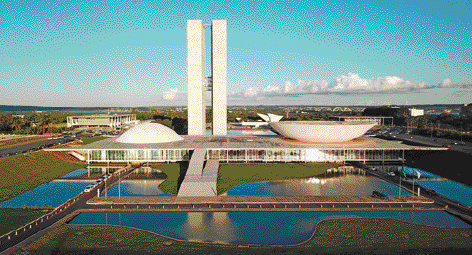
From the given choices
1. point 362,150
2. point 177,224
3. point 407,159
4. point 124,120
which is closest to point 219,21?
point 362,150

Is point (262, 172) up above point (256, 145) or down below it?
below

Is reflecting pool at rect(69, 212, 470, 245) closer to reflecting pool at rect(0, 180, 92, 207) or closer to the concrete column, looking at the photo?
reflecting pool at rect(0, 180, 92, 207)

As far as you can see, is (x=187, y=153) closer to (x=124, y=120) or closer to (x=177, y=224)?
(x=177, y=224)

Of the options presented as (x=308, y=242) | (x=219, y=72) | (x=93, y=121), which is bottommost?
(x=308, y=242)

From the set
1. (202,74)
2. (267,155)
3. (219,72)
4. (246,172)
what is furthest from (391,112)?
(246,172)

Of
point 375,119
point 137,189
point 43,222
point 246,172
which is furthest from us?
point 375,119

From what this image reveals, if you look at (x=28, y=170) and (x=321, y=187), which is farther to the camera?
(x=28, y=170)

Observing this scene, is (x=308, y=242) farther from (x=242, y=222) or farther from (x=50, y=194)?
(x=50, y=194)

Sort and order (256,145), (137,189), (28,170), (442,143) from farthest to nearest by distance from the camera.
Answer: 1. (442,143)
2. (256,145)
3. (28,170)
4. (137,189)

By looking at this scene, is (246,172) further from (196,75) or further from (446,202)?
(196,75)
